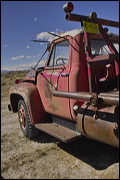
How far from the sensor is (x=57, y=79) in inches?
149

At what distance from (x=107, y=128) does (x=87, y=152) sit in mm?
1325

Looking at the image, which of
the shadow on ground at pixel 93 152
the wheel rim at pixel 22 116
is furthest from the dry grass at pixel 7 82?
the shadow on ground at pixel 93 152

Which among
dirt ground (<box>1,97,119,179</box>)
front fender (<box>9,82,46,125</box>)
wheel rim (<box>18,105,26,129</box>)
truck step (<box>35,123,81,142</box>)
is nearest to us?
dirt ground (<box>1,97,119,179</box>)

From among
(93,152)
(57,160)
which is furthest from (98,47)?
(57,160)

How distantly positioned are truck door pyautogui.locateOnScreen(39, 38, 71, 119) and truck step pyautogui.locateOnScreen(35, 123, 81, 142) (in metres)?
0.25

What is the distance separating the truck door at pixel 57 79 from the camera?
364cm

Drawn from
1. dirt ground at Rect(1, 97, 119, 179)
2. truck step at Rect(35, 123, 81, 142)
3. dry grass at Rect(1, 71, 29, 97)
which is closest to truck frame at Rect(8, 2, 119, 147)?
truck step at Rect(35, 123, 81, 142)

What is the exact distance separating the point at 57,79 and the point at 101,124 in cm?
131

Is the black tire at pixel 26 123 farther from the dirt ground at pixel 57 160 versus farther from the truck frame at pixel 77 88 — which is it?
the dirt ground at pixel 57 160

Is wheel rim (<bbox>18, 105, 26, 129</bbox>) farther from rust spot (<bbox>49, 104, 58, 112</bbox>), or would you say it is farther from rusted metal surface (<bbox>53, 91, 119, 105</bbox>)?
rusted metal surface (<bbox>53, 91, 119, 105</bbox>)

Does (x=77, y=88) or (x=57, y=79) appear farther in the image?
(x=57, y=79)

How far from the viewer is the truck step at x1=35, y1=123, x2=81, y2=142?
3.38 metres

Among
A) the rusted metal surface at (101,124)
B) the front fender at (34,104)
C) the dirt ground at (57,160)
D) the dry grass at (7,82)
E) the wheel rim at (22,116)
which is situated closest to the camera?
the rusted metal surface at (101,124)

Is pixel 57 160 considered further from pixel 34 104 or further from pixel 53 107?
pixel 34 104
